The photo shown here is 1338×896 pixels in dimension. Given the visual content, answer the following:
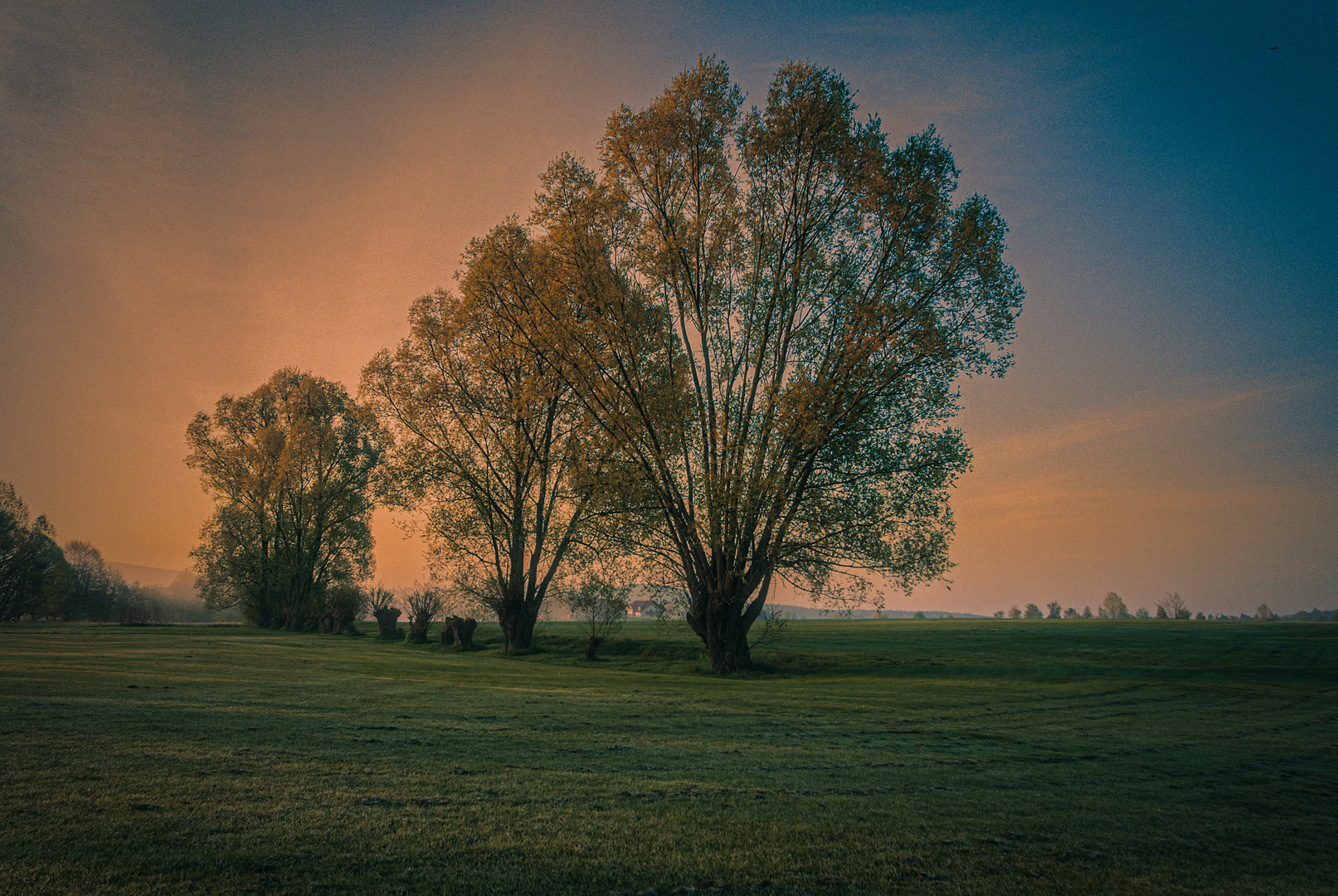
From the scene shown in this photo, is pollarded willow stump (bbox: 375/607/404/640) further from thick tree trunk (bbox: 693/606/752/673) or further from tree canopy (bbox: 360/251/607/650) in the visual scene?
thick tree trunk (bbox: 693/606/752/673)

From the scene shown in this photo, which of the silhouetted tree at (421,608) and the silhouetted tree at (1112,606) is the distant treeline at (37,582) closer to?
the silhouetted tree at (421,608)

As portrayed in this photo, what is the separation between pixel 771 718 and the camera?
10492mm

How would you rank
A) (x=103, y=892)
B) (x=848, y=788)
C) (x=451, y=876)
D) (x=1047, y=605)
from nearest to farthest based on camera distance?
(x=103, y=892), (x=451, y=876), (x=848, y=788), (x=1047, y=605)

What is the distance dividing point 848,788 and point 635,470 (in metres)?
15.4

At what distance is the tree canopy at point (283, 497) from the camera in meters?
45.1

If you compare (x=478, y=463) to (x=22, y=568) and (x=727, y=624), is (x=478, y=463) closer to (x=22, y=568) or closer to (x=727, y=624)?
(x=727, y=624)

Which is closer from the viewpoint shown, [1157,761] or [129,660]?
[1157,761]

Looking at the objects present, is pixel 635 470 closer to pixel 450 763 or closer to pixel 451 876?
pixel 450 763

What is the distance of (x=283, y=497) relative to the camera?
149ft

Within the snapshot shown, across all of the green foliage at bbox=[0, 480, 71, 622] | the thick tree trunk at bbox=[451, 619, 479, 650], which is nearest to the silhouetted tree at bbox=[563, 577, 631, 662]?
the thick tree trunk at bbox=[451, 619, 479, 650]

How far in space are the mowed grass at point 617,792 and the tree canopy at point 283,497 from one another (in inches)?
1376

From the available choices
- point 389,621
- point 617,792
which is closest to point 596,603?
point 389,621

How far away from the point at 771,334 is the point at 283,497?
4198 centimetres

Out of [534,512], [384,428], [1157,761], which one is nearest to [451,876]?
[1157,761]
